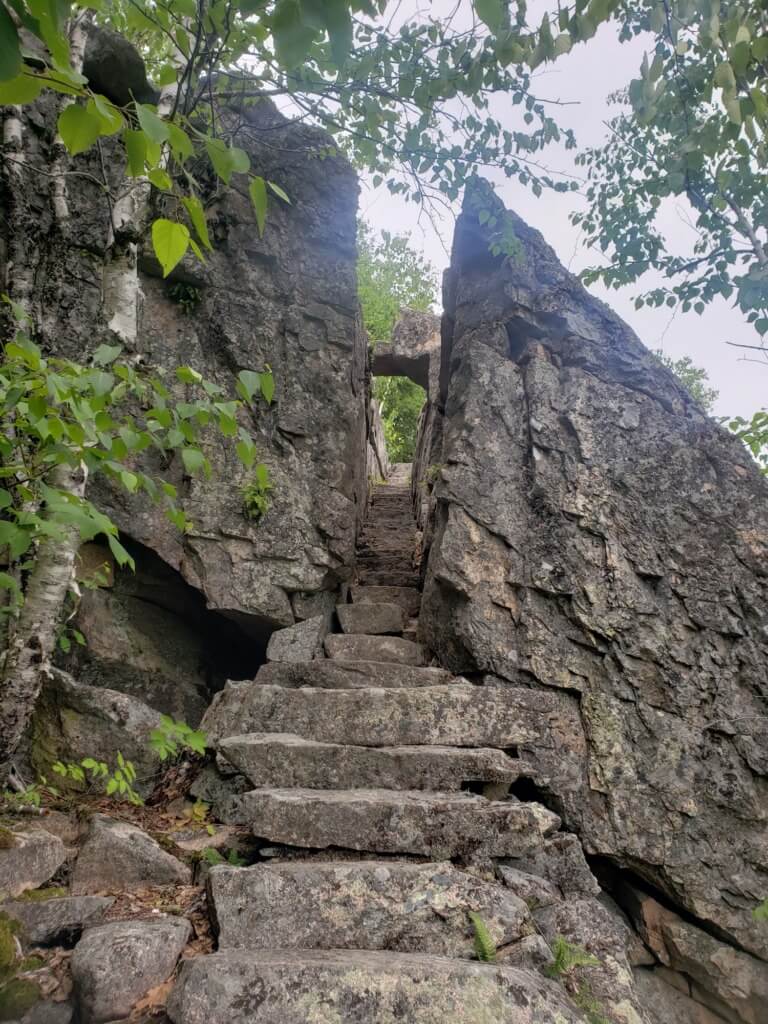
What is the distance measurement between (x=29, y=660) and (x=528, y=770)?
308 centimetres

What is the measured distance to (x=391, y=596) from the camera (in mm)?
7094

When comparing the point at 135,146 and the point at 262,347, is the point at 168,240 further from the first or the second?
the point at 262,347

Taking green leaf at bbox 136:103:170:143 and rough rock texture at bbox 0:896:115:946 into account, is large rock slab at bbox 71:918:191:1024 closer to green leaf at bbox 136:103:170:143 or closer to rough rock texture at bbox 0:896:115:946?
rough rock texture at bbox 0:896:115:946

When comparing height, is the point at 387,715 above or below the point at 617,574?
below

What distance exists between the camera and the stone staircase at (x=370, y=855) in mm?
2197

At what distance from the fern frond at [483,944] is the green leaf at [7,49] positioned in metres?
3.19

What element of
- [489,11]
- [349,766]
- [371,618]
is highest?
[489,11]

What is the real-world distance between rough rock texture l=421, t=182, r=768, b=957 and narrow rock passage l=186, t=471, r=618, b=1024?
0.95m

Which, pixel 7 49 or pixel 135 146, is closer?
pixel 7 49

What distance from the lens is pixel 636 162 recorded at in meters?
7.70

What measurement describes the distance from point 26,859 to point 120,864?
0.45 m

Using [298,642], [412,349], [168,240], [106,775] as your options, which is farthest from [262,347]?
[412,349]

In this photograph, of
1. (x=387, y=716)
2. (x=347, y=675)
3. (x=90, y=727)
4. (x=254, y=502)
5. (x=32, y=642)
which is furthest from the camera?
(x=254, y=502)

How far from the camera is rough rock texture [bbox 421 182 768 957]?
4.64m
